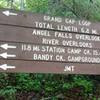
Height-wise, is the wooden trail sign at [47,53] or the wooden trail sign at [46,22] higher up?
the wooden trail sign at [46,22]

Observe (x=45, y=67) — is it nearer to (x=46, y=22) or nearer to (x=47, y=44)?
(x=47, y=44)

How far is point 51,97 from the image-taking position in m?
6.95

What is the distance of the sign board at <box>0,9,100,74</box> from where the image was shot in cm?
481

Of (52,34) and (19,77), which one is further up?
(52,34)

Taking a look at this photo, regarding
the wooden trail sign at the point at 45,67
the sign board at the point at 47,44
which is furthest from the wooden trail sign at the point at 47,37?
the wooden trail sign at the point at 45,67

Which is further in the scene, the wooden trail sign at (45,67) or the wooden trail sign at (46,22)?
the wooden trail sign at (46,22)

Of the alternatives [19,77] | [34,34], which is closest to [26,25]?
[34,34]

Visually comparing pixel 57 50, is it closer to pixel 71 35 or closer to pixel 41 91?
pixel 71 35

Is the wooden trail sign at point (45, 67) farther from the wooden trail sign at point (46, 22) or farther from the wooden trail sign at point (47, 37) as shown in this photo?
the wooden trail sign at point (46, 22)

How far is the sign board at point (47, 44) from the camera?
190 inches

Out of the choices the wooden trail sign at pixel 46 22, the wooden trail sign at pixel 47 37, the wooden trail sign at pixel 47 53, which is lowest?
the wooden trail sign at pixel 47 53

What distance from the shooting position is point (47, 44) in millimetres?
5141

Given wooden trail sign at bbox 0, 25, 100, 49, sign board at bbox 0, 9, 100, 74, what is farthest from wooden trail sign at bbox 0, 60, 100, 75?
wooden trail sign at bbox 0, 25, 100, 49

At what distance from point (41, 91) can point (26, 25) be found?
9.21ft
